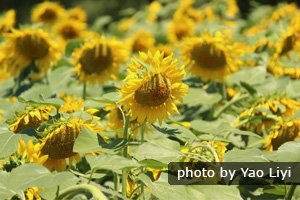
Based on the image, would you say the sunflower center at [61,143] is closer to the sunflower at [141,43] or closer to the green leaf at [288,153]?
the green leaf at [288,153]

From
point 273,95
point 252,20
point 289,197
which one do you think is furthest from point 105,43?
point 252,20

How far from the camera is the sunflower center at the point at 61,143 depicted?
5.66 ft

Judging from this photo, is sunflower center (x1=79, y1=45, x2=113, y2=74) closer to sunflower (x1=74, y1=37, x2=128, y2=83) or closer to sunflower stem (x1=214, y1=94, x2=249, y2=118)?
sunflower (x1=74, y1=37, x2=128, y2=83)

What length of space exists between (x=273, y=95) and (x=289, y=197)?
74 cm

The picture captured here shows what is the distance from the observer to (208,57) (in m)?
2.99

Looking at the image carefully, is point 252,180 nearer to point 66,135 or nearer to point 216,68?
point 66,135

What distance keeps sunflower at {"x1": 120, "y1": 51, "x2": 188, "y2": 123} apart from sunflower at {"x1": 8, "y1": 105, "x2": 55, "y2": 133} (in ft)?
0.78

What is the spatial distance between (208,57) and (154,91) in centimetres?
124

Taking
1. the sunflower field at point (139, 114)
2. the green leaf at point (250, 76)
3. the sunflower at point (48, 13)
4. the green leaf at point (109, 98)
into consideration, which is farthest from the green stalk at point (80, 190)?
the sunflower at point (48, 13)

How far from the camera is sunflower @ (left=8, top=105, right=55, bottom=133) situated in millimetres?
1832

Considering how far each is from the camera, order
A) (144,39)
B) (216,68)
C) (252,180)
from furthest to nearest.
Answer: (144,39)
(216,68)
(252,180)

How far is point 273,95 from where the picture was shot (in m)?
2.42

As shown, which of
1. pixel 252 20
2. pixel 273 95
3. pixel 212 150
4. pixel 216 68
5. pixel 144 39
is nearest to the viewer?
pixel 212 150

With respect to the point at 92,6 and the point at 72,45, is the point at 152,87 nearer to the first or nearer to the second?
the point at 72,45
